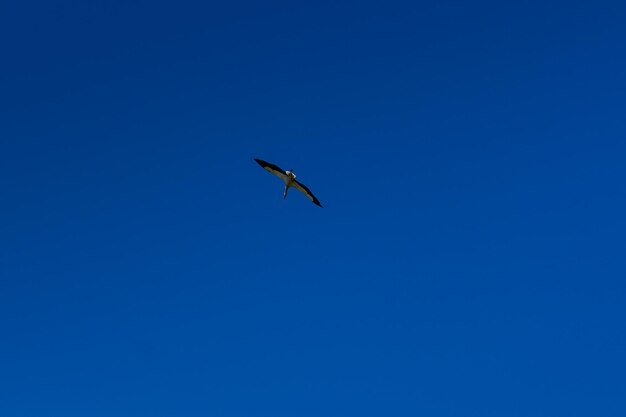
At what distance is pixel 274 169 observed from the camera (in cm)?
11044

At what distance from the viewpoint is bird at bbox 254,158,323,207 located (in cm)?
10962

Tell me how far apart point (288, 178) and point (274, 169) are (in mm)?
2272

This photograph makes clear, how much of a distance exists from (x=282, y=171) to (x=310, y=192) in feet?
20.6

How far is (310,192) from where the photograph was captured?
11425 cm

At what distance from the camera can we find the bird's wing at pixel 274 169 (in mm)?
109544

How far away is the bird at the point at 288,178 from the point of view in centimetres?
10962

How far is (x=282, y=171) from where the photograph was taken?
110 meters

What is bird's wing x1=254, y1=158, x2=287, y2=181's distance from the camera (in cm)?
10954

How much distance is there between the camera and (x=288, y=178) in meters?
111
